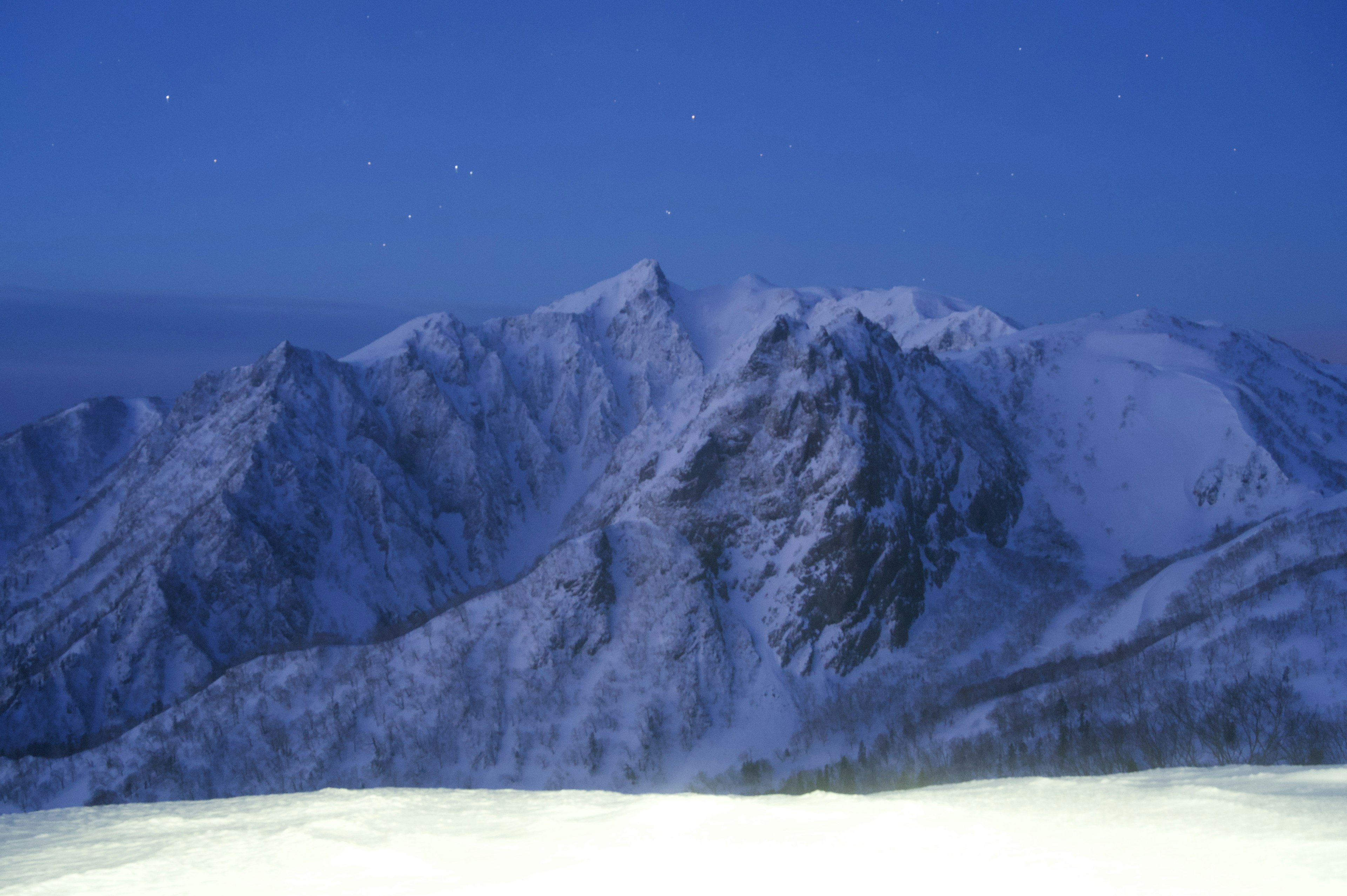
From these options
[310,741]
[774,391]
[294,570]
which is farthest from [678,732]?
[294,570]

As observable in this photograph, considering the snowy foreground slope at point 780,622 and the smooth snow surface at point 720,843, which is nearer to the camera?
the smooth snow surface at point 720,843

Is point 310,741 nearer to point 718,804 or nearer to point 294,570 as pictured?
point 294,570

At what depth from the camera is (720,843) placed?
48.1 feet

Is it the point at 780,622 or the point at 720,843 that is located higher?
the point at 720,843

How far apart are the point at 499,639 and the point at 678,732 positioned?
110ft

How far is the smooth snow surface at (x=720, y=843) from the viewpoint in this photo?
12953mm

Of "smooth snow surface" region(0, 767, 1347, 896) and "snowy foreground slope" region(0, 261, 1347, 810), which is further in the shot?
"snowy foreground slope" region(0, 261, 1347, 810)

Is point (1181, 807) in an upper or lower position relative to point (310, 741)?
upper

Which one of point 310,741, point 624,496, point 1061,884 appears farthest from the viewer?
point 624,496

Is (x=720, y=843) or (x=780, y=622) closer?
(x=720, y=843)

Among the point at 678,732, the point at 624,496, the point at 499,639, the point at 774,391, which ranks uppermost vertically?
the point at 774,391

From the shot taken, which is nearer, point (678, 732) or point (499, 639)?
point (678, 732)

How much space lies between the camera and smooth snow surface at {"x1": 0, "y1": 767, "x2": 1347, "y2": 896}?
42.5 ft

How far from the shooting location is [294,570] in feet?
634
